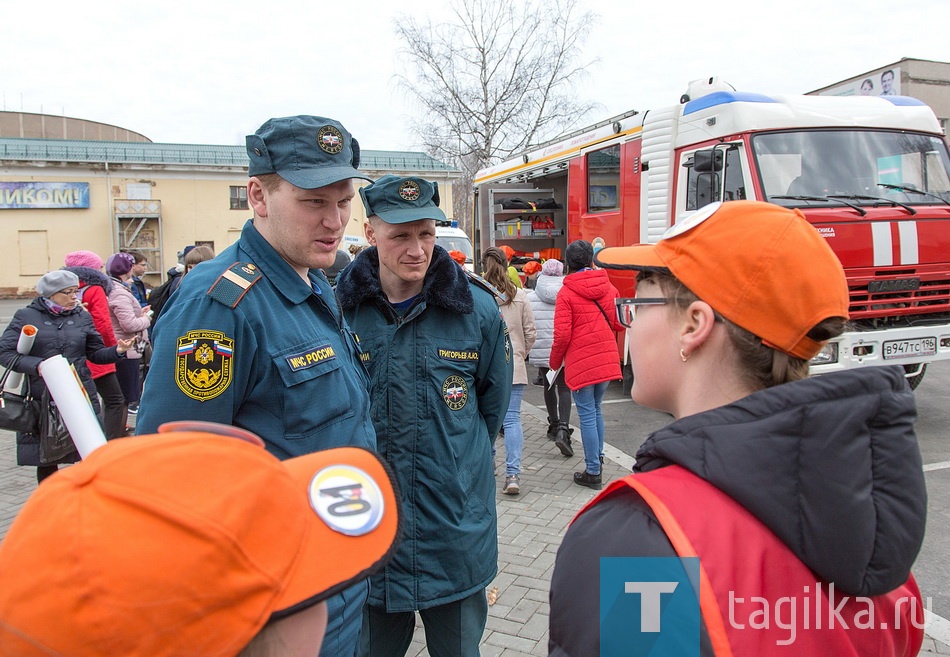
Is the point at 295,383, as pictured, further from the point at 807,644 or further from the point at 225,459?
the point at 807,644

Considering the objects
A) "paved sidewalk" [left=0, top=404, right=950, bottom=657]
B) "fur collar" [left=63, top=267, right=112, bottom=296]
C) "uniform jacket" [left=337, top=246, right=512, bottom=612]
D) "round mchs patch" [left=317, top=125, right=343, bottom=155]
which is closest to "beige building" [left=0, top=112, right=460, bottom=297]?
"fur collar" [left=63, top=267, right=112, bottom=296]

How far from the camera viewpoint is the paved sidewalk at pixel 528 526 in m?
3.39


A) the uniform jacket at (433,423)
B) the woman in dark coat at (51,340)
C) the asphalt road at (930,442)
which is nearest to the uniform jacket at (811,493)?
the uniform jacket at (433,423)

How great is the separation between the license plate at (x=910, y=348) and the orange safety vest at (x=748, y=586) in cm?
647

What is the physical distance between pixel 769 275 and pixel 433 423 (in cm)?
152

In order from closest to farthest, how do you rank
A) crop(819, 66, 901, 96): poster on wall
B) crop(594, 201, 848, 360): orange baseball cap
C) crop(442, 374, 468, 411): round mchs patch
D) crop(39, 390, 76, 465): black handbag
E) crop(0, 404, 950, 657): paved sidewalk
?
crop(594, 201, 848, 360): orange baseball cap < crop(442, 374, 468, 411): round mchs patch < crop(0, 404, 950, 657): paved sidewalk < crop(39, 390, 76, 465): black handbag < crop(819, 66, 901, 96): poster on wall

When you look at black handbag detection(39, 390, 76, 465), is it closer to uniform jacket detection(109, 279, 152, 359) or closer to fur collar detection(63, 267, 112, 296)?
fur collar detection(63, 267, 112, 296)

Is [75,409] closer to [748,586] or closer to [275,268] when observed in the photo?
[275,268]

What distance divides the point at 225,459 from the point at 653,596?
0.65 m

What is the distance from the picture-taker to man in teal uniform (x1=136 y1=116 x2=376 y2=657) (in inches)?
66.6

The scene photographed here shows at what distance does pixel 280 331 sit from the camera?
1.83 metres

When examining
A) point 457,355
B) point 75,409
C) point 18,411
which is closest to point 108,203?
point 18,411

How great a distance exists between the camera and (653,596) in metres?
0.95
